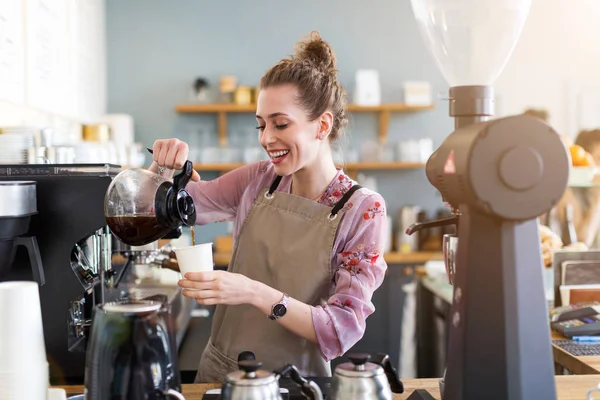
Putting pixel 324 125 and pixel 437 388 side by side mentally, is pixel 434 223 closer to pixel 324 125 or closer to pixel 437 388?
pixel 437 388

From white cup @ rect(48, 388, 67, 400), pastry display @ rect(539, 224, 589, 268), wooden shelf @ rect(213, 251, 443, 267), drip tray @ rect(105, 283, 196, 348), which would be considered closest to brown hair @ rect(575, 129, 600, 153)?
pastry display @ rect(539, 224, 589, 268)

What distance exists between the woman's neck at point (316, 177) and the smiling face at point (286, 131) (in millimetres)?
18

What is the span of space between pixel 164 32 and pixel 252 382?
4.69 meters

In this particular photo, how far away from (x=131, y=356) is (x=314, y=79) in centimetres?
104

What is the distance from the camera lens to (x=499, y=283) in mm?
1073

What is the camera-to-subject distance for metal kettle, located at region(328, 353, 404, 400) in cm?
100

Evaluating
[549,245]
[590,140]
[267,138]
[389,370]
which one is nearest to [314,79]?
[267,138]

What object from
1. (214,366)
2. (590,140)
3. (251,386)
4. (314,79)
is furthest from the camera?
(590,140)

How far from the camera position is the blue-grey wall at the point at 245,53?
5.30m

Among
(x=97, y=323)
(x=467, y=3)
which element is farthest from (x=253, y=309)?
(x=467, y=3)

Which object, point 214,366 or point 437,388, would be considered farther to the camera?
point 214,366

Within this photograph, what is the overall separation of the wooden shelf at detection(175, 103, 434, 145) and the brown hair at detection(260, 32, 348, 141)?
316 centimetres

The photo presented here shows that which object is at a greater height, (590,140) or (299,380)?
(590,140)

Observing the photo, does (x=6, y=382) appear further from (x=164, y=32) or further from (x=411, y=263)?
(x=164, y=32)
